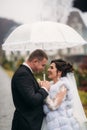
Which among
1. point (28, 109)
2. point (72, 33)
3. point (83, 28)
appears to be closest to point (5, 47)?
point (72, 33)

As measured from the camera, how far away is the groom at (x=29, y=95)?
161 inches

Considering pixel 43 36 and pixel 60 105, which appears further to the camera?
pixel 43 36

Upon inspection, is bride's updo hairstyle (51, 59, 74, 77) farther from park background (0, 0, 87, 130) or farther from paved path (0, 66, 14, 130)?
paved path (0, 66, 14, 130)

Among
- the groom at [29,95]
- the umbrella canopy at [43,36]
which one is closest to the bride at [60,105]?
the groom at [29,95]

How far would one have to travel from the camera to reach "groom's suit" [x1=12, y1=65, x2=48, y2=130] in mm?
4098

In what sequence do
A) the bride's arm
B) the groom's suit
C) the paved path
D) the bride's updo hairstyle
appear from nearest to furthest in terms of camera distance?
the groom's suit
the bride's arm
the bride's updo hairstyle
the paved path

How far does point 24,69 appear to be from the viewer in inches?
165

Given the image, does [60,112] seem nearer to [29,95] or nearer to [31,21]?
[29,95]

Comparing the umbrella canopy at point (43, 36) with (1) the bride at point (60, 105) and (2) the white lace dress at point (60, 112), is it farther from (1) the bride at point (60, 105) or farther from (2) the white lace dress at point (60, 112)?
(2) the white lace dress at point (60, 112)

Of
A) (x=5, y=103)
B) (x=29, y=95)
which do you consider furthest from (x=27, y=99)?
(x=5, y=103)

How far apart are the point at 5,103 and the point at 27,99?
2.04 m

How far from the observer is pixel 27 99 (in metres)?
4.08

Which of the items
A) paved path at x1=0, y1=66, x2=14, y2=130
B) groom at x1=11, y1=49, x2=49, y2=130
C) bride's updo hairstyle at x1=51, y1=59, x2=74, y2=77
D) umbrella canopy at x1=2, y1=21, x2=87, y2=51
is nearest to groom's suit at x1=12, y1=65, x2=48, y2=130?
groom at x1=11, y1=49, x2=49, y2=130

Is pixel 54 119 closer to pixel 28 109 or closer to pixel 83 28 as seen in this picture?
pixel 28 109
